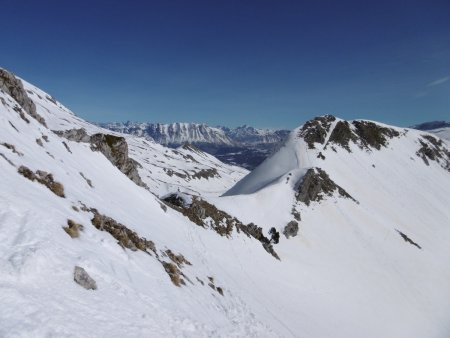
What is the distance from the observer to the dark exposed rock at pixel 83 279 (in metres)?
12.1

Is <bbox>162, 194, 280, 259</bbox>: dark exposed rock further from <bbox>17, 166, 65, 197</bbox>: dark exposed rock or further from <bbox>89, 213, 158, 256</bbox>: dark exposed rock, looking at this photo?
<bbox>17, 166, 65, 197</bbox>: dark exposed rock

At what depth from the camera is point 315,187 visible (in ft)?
217

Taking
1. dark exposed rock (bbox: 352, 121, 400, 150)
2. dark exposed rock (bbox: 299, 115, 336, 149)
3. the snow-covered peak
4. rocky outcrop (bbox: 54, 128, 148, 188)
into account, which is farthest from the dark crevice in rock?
rocky outcrop (bbox: 54, 128, 148, 188)

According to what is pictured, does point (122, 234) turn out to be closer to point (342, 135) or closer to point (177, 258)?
point (177, 258)

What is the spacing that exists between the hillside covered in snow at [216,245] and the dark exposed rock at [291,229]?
0.22 metres

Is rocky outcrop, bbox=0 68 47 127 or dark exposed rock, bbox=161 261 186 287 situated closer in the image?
dark exposed rock, bbox=161 261 186 287

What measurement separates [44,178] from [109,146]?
73.2ft

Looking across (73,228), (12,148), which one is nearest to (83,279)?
(73,228)

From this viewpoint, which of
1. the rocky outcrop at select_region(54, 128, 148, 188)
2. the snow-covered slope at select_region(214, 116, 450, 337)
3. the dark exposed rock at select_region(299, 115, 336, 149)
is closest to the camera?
the rocky outcrop at select_region(54, 128, 148, 188)

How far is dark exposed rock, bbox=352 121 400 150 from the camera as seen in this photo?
3920 inches

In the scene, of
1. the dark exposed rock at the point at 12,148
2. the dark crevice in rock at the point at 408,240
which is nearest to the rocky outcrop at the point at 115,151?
the dark exposed rock at the point at 12,148

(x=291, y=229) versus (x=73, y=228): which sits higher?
(x=291, y=229)

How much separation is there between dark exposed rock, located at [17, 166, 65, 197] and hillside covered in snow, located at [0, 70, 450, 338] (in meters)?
0.10

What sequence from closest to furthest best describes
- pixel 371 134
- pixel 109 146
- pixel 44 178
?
pixel 44 178, pixel 109 146, pixel 371 134
